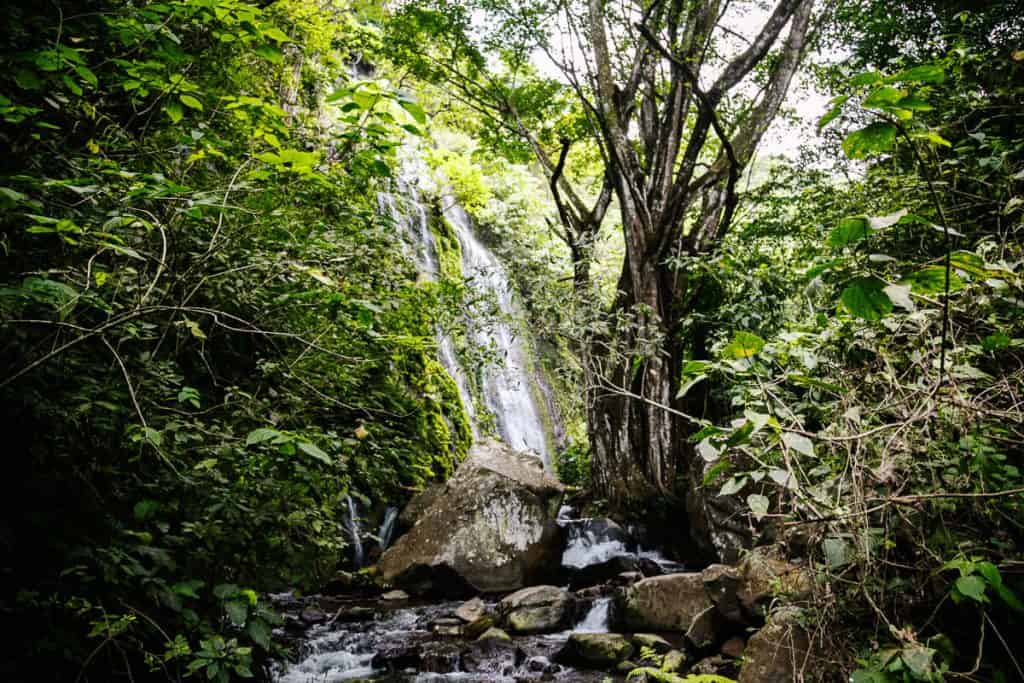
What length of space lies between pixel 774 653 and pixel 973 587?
4.57ft

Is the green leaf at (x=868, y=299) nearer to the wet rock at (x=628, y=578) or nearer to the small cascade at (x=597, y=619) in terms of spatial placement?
the small cascade at (x=597, y=619)

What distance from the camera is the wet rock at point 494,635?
5.23 m

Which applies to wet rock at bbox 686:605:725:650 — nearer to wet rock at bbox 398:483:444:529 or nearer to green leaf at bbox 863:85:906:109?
green leaf at bbox 863:85:906:109

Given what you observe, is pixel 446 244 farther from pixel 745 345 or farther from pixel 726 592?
pixel 745 345

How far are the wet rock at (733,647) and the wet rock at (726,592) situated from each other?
13 cm

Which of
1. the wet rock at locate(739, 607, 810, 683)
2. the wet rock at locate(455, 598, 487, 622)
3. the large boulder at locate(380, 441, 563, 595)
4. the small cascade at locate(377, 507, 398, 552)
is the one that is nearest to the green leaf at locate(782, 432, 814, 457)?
the wet rock at locate(739, 607, 810, 683)

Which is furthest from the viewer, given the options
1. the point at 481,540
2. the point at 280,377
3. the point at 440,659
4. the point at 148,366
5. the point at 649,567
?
the point at 481,540

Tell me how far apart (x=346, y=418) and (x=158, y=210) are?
1.73 m

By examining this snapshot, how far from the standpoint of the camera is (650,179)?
26.4 feet

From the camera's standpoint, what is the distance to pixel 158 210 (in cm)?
268

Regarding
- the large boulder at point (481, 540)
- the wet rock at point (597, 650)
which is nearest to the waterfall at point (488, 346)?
the large boulder at point (481, 540)

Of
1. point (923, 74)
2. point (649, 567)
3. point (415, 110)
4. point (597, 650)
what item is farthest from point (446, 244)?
point (923, 74)

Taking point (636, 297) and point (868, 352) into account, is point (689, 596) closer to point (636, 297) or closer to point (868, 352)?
point (868, 352)

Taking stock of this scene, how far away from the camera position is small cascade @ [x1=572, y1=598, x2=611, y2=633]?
18.0 ft
